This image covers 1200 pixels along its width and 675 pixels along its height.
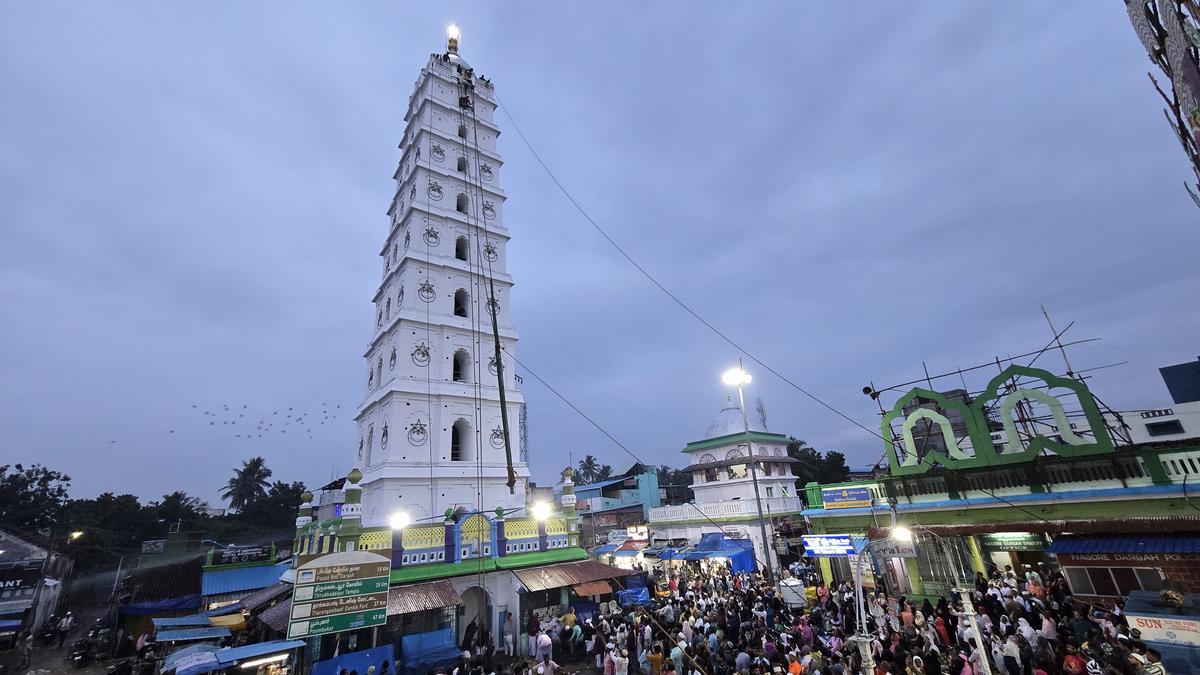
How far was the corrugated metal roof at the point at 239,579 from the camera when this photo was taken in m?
28.5

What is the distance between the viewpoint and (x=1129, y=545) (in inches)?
561

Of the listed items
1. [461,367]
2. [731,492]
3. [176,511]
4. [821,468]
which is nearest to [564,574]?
[461,367]

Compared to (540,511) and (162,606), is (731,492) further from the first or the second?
(162,606)

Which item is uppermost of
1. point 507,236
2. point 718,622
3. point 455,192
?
point 455,192

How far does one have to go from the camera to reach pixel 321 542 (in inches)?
699

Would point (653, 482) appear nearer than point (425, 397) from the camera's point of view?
No

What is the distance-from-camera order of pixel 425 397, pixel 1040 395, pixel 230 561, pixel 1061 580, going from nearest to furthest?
pixel 1061 580 < pixel 1040 395 < pixel 425 397 < pixel 230 561

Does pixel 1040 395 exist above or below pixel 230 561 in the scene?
above

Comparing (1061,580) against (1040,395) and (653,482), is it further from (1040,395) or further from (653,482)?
(653,482)

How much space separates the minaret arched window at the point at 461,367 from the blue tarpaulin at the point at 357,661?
1210 centimetres

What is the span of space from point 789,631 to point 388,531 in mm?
13916

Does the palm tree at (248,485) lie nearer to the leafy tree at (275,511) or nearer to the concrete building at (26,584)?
the leafy tree at (275,511)

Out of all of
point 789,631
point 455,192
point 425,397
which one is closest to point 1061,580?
point 789,631

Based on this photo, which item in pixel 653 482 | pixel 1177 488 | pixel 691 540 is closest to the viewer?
pixel 1177 488
